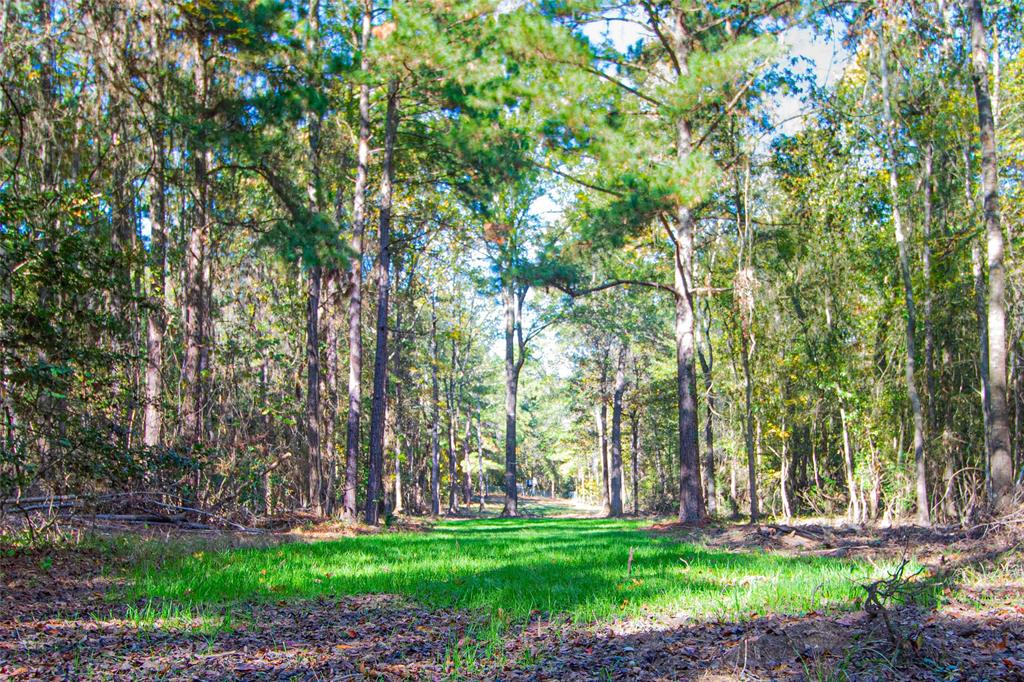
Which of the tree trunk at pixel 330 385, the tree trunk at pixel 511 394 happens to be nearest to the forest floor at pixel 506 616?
the tree trunk at pixel 330 385

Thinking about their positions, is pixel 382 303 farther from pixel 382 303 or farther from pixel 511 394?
pixel 511 394

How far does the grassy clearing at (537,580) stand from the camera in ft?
15.0

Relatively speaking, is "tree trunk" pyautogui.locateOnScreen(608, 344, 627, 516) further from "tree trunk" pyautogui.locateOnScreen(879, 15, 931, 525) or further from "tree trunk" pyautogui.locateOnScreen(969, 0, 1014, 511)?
"tree trunk" pyautogui.locateOnScreen(969, 0, 1014, 511)

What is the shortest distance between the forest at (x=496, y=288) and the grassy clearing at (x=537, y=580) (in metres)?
0.07

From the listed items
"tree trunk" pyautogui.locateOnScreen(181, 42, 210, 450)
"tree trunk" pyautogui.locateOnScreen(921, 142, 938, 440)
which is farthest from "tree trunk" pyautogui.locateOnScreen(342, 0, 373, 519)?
"tree trunk" pyautogui.locateOnScreen(921, 142, 938, 440)

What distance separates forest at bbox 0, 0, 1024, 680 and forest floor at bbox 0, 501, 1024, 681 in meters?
0.04

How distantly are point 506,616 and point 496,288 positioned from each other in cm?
1257

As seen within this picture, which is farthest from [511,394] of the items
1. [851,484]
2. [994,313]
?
[994,313]

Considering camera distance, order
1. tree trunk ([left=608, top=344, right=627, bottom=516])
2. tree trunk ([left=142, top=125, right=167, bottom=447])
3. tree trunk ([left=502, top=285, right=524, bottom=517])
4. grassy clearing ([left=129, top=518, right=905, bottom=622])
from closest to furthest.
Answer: grassy clearing ([left=129, top=518, right=905, bottom=622]) < tree trunk ([left=142, top=125, right=167, bottom=447]) < tree trunk ([left=502, top=285, right=524, bottom=517]) < tree trunk ([left=608, top=344, right=627, bottom=516])

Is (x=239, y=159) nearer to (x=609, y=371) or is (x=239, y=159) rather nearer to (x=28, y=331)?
(x=28, y=331)

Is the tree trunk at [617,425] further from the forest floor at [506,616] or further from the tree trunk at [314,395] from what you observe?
the forest floor at [506,616]

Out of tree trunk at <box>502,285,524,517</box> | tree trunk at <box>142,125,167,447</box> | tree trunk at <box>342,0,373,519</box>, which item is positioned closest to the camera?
tree trunk at <box>142,125,167,447</box>

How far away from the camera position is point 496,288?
16.6 m

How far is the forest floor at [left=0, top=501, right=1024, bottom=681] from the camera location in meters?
3.28
